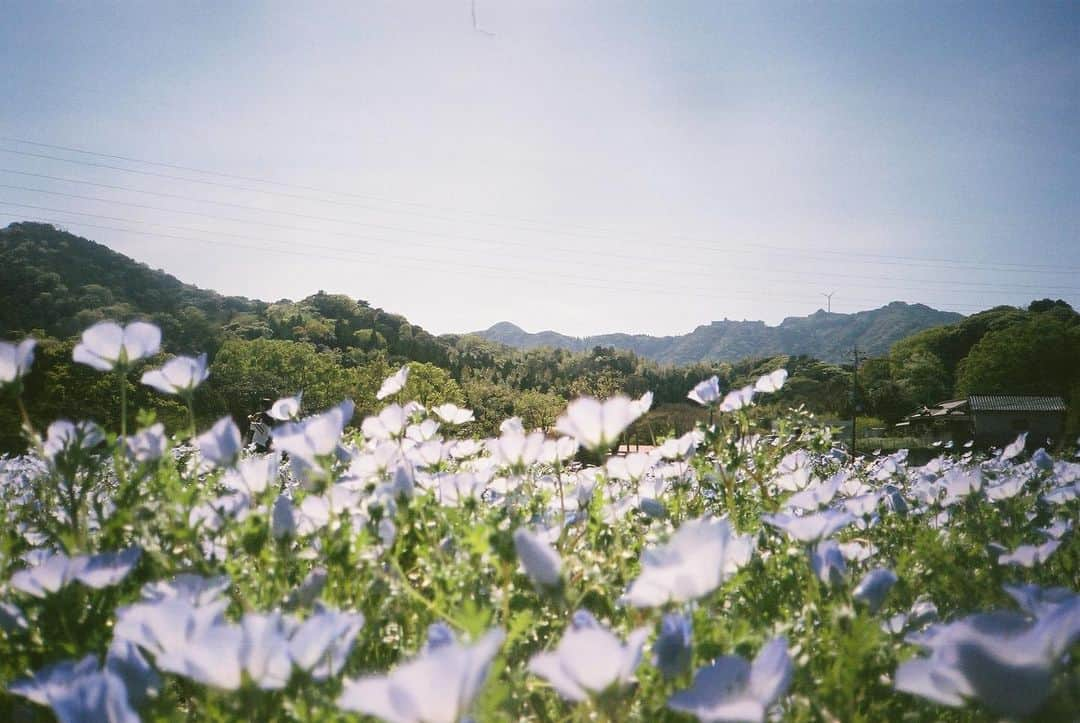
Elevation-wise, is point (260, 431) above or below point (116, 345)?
below

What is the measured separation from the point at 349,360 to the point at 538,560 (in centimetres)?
5303

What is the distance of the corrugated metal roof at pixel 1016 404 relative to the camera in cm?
4059

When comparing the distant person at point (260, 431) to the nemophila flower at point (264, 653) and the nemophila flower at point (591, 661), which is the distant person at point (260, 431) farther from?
the nemophila flower at point (591, 661)

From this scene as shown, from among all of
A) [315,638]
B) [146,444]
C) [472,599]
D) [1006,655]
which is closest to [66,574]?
[146,444]

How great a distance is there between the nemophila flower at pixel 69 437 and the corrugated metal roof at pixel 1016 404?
51863 mm

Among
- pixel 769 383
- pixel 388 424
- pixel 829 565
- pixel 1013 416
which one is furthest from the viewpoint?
pixel 1013 416

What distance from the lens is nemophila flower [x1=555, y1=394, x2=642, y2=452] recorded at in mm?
1528

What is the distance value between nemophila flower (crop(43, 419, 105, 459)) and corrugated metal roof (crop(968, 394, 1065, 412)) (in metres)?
51.9

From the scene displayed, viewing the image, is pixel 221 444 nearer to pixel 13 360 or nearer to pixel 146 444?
pixel 146 444

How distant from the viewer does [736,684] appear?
0.91 m

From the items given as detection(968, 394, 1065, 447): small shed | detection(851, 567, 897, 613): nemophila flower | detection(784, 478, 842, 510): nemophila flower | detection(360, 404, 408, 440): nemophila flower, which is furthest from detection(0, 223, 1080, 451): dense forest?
detection(968, 394, 1065, 447): small shed

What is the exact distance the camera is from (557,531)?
1795 millimetres

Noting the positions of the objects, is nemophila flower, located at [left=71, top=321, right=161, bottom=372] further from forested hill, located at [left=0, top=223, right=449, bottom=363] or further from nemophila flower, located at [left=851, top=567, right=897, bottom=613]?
forested hill, located at [left=0, top=223, right=449, bottom=363]

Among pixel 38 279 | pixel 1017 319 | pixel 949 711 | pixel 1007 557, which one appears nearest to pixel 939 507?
pixel 1007 557
